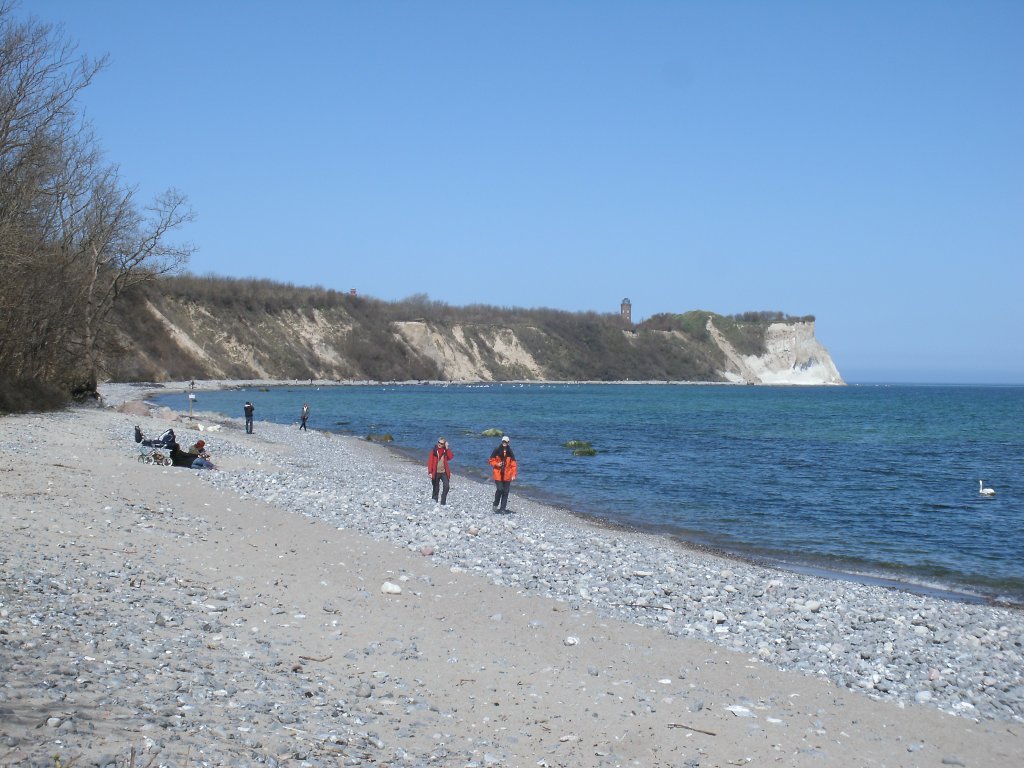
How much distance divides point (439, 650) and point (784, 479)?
25.5m

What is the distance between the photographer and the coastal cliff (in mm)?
109812

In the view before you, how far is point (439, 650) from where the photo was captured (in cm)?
931

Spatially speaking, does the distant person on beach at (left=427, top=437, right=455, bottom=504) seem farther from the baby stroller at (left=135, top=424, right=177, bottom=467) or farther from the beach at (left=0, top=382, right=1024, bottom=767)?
the baby stroller at (left=135, top=424, right=177, bottom=467)

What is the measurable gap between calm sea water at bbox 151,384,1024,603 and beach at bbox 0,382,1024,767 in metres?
4.35

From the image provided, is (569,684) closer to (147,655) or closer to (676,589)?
(147,655)

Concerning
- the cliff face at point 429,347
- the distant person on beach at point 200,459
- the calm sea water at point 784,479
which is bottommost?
the calm sea water at point 784,479

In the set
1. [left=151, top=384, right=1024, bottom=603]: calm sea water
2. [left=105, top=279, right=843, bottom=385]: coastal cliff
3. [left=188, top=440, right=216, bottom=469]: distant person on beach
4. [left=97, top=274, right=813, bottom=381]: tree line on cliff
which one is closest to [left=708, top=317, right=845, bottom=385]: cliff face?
[left=105, top=279, right=843, bottom=385]: coastal cliff

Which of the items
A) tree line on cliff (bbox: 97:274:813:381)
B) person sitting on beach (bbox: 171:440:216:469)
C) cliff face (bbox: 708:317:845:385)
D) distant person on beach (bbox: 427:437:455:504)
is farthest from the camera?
cliff face (bbox: 708:317:845:385)

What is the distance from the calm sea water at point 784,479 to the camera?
19312mm

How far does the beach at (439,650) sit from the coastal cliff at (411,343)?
2387 inches

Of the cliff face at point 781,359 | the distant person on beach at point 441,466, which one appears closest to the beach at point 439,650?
the distant person on beach at point 441,466

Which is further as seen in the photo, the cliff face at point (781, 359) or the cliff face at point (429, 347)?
the cliff face at point (781, 359)

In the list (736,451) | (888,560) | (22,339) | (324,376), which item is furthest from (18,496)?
(324,376)

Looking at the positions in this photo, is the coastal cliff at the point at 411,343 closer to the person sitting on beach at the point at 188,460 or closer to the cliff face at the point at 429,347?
the cliff face at the point at 429,347
